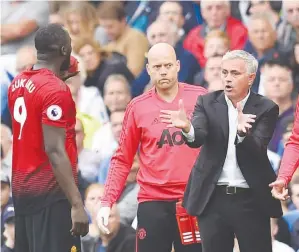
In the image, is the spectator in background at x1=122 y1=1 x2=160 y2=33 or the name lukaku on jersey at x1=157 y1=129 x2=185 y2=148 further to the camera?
the spectator in background at x1=122 y1=1 x2=160 y2=33

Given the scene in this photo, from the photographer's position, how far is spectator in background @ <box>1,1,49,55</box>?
1188 centimetres

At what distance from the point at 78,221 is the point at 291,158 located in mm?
1470

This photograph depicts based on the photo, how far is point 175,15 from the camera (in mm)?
10992

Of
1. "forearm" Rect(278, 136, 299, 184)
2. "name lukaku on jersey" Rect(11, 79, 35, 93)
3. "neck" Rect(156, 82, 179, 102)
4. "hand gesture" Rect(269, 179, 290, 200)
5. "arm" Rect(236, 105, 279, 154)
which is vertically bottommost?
"hand gesture" Rect(269, 179, 290, 200)

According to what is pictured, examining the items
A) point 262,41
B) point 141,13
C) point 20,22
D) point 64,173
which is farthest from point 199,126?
point 20,22

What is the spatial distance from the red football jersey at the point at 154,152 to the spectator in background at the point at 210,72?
2.27 metres

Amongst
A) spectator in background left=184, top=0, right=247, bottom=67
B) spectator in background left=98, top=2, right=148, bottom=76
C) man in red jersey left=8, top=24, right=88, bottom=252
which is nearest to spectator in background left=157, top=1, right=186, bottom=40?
spectator in background left=184, top=0, right=247, bottom=67

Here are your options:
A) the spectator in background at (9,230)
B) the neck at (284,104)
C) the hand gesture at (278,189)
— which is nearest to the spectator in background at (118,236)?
the spectator in background at (9,230)

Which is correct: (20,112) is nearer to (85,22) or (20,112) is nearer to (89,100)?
(89,100)

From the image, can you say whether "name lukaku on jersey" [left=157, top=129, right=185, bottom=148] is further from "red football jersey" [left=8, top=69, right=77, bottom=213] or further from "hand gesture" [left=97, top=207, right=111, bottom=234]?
"red football jersey" [left=8, top=69, right=77, bottom=213]

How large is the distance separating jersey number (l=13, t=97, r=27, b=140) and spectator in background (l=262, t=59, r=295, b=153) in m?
3.42

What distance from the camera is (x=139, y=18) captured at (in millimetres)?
11258

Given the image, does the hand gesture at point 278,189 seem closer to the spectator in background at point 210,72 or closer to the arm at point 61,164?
the arm at point 61,164

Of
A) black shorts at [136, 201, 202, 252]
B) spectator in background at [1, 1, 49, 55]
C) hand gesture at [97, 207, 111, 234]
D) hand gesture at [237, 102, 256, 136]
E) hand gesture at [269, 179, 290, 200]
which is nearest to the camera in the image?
hand gesture at [237, 102, 256, 136]
